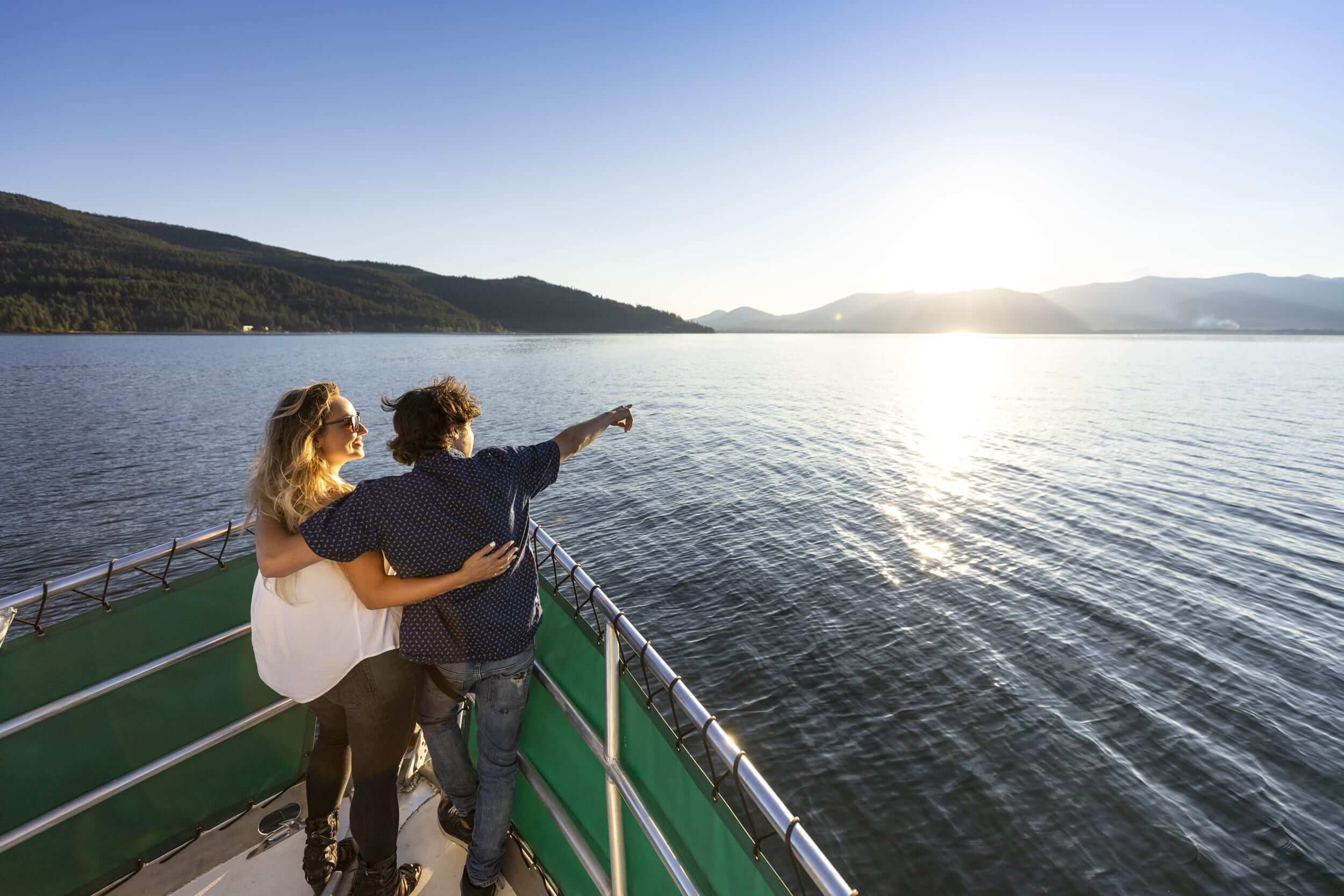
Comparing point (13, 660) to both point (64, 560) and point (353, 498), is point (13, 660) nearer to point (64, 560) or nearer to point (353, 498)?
point (353, 498)

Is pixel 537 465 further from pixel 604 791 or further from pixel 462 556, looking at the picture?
pixel 604 791

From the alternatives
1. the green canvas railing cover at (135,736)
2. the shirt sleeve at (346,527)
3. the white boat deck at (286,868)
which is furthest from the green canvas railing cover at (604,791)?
the green canvas railing cover at (135,736)

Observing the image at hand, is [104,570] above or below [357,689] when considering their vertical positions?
above

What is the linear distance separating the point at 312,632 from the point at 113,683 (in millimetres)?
1813

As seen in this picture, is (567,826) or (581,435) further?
(581,435)

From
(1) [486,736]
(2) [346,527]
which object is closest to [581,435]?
(2) [346,527]

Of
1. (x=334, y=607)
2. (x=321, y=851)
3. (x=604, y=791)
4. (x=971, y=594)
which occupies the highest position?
(x=334, y=607)

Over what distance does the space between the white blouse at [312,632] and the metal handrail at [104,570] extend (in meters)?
0.40

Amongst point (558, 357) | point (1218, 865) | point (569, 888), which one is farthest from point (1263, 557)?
point (558, 357)

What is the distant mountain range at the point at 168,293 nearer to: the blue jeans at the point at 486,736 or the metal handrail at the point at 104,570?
the metal handrail at the point at 104,570

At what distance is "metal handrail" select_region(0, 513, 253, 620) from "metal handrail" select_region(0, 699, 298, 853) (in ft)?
3.66

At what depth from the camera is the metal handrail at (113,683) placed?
3.10m

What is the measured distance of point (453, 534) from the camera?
8.14ft

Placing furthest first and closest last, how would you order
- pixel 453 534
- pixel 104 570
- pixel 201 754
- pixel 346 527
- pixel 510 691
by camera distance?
pixel 201 754
pixel 104 570
pixel 510 691
pixel 453 534
pixel 346 527
